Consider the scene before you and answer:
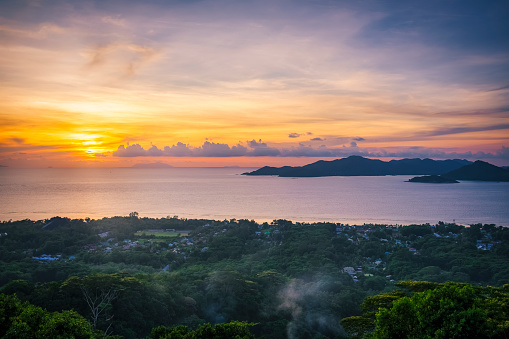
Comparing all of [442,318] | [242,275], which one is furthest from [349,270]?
[442,318]

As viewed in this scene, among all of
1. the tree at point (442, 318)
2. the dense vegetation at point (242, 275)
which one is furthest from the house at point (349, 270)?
the tree at point (442, 318)

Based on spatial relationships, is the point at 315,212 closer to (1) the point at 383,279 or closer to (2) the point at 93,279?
(1) the point at 383,279

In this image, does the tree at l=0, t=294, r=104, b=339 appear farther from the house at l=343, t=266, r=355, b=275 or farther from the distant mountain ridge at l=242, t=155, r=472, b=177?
the distant mountain ridge at l=242, t=155, r=472, b=177

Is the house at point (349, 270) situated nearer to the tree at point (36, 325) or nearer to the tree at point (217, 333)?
the tree at point (217, 333)

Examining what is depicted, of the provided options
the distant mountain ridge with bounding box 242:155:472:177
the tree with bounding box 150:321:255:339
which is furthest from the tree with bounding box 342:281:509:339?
the distant mountain ridge with bounding box 242:155:472:177

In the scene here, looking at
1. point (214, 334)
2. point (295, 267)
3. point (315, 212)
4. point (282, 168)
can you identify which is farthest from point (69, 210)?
point (282, 168)

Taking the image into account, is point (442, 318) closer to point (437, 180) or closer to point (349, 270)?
point (349, 270)
